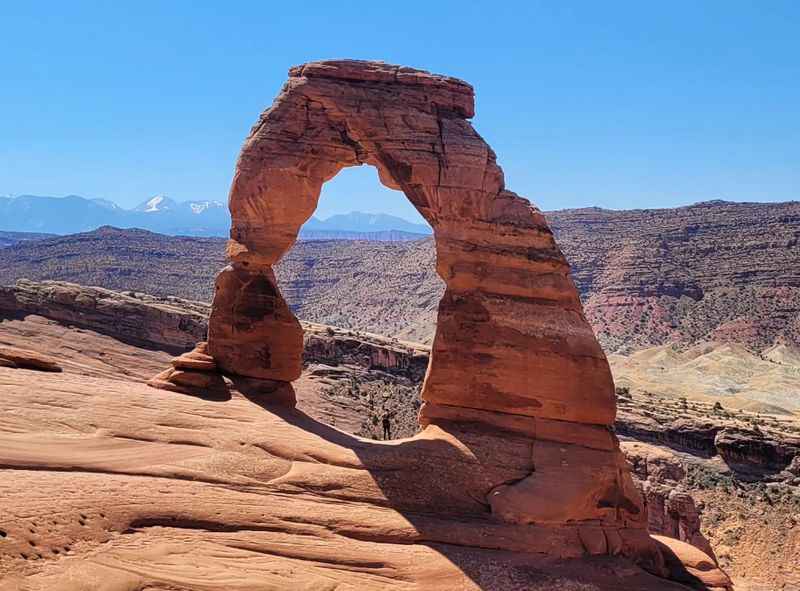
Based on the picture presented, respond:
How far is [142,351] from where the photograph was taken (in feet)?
163

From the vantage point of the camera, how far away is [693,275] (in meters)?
106

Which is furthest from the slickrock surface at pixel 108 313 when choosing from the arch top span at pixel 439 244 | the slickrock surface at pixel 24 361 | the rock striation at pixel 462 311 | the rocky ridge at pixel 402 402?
the arch top span at pixel 439 244

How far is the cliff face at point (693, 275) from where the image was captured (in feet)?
308

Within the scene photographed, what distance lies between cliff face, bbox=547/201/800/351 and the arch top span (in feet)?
248

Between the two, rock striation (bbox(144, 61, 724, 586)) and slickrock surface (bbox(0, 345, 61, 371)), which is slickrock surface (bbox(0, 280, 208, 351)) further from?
rock striation (bbox(144, 61, 724, 586))

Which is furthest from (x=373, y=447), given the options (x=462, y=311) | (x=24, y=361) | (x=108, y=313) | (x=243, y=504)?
(x=108, y=313)

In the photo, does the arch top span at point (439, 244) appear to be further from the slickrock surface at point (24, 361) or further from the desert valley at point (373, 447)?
the slickrock surface at point (24, 361)

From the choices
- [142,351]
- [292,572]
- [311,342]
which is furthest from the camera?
[311,342]

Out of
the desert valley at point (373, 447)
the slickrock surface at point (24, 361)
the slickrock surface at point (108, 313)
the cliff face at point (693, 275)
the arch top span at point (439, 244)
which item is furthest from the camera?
the cliff face at point (693, 275)

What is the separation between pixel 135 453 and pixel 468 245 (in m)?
→ 9.36

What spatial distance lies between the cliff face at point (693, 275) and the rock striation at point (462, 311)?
75.4 metres

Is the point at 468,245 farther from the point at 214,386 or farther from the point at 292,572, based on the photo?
the point at 292,572

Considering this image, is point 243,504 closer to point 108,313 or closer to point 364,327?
point 108,313

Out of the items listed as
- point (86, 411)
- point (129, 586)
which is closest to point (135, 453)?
point (86, 411)
